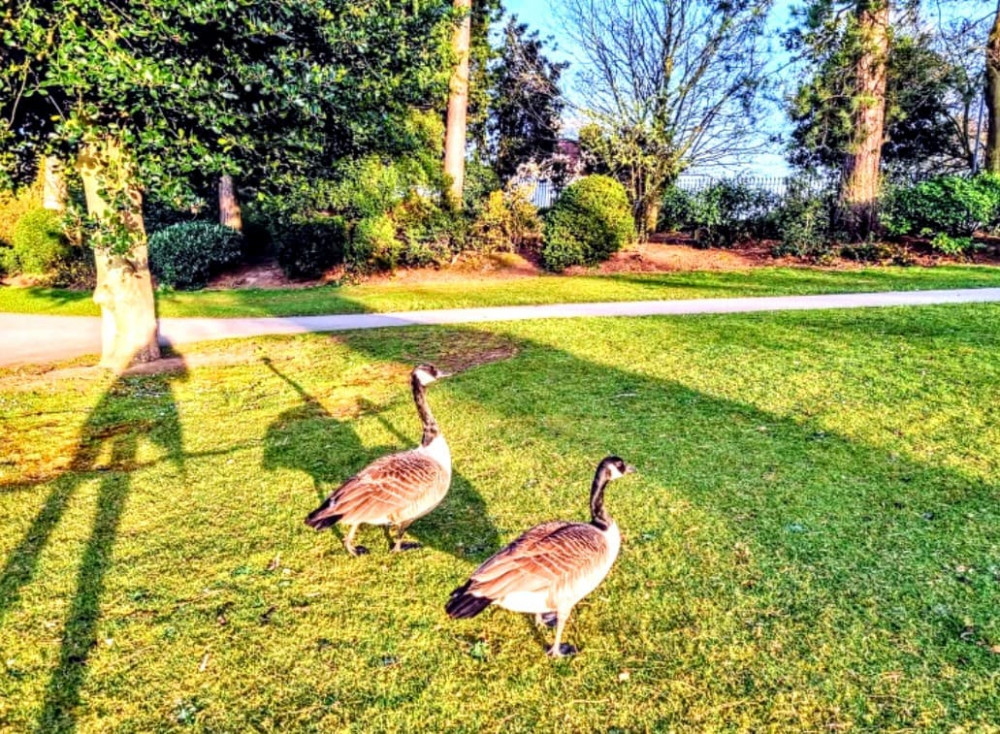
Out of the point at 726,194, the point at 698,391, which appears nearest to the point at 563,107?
the point at 726,194

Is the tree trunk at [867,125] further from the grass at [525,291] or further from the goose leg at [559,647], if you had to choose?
the goose leg at [559,647]

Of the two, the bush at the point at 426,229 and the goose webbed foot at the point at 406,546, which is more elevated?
the bush at the point at 426,229

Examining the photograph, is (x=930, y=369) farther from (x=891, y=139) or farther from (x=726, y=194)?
(x=891, y=139)

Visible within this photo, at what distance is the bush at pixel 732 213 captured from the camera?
65.7ft

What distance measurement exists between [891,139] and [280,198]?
73.4 ft

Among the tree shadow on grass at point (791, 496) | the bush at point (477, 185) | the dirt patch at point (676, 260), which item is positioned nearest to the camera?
the tree shadow on grass at point (791, 496)

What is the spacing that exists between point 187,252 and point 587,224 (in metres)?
11.0

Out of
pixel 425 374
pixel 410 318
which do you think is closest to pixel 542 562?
pixel 425 374

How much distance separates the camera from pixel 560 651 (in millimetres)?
3516

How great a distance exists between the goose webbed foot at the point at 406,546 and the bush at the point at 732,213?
17.5m

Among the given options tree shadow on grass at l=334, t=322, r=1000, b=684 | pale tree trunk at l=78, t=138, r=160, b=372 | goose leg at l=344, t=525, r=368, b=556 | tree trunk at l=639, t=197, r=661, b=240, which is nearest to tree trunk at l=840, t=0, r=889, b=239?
tree trunk at l=639, t=197, r=661, b=240

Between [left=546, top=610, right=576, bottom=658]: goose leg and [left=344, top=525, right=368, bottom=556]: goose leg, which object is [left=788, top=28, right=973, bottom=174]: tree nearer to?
[left=344, top=525, right=368, bottom=556]: goose leg

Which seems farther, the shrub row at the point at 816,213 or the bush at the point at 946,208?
the shrub row at the point at 816,213

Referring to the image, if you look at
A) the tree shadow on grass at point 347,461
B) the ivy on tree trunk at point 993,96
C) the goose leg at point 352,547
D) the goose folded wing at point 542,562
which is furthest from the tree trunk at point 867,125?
the goose folded wing at point 542,562
